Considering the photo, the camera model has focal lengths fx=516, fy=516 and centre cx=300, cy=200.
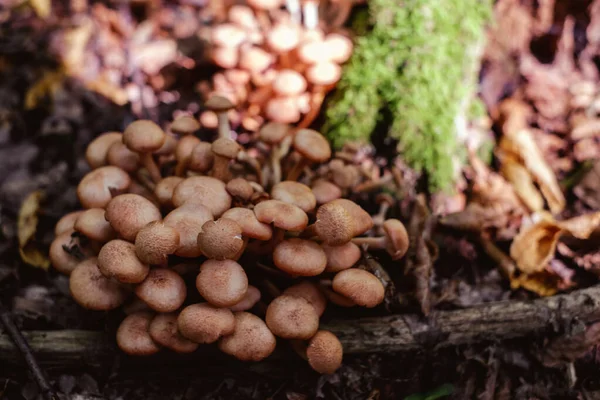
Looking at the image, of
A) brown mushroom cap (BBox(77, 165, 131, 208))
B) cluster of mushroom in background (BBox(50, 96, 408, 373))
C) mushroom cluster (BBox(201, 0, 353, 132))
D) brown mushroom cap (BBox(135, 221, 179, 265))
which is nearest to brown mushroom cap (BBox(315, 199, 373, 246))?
cluster of mushroom in background (BBox(50, 96, 408, 373))

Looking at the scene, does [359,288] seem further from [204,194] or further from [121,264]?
[121,264]

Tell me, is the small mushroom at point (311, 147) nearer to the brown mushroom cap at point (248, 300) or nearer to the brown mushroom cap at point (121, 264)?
the brown mushroom cap at point (248, 300)

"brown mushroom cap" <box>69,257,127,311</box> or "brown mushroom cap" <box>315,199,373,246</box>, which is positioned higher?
"brown mushroom cap" <box>315,199,373,246</box>

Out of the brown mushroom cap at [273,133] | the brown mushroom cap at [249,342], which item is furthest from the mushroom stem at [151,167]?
the brown mushroom cap at [249,342]

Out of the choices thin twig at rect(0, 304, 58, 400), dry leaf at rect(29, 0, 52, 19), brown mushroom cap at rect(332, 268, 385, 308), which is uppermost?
dry leaf at rect(29, 0, 52, 19)

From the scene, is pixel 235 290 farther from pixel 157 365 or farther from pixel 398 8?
pixel 398 8

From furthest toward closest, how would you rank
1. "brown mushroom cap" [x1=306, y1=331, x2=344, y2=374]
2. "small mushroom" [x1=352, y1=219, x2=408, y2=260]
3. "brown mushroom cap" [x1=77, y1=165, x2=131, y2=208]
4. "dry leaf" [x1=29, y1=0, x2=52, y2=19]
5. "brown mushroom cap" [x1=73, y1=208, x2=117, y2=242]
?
1. "dry leaf" [x1=29, y1=0, x2=52, y2=19]
2. "brown mushroom cap" [x1=77, y1=165, x2=131, y2=208]
3. "small mushroom" [x1=352, y1=219, x2=408, y2=260]
4. "brown mushroom cap" [x1=73, y1=208, x2=117, y2=242]
5. "brown mushroom cap" [x1=306, y1=331, x2=344, y2=374]

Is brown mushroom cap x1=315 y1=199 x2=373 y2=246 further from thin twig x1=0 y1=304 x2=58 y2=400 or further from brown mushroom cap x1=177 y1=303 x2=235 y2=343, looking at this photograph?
thin twig x1=0 y1=304 x2=58 y2=400
